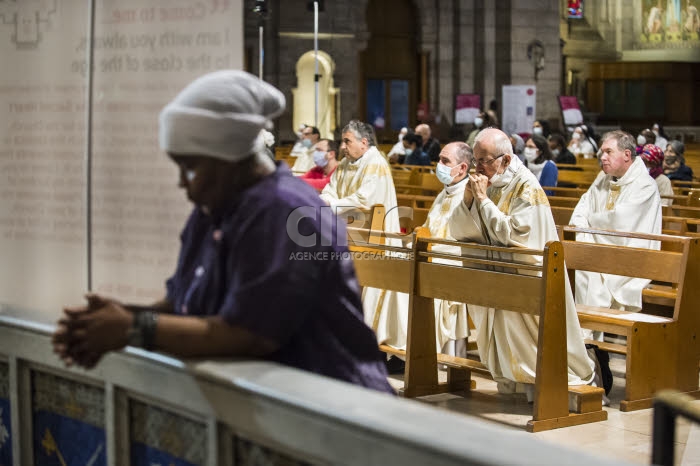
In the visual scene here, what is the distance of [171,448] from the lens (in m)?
2.49

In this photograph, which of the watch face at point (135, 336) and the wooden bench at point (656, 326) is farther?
the wooden bench at point (656, 326)

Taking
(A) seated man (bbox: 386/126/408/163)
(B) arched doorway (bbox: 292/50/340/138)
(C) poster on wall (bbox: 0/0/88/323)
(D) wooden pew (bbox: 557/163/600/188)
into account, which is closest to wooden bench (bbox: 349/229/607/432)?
(C) poster on wall (bbox: 0/0/88/323)

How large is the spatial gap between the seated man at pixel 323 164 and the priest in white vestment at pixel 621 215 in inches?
110

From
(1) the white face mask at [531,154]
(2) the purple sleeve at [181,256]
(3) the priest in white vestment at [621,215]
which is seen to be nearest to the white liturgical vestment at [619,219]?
(3) the priest in white vestment at [621,215]

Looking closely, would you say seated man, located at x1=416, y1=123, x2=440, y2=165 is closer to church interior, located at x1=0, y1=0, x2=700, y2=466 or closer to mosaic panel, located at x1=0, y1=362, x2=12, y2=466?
church interior, located at x1=0, y1=0, x2=700, y2=466

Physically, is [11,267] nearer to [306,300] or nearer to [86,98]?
[86,98]

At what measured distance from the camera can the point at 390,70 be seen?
27859 millimetres

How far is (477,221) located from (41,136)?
12.2 feet

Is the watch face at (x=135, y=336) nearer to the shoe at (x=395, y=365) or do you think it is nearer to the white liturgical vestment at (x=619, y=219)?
the shoe at (x=395, y=365)

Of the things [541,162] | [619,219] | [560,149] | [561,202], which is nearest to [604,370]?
[619,219]

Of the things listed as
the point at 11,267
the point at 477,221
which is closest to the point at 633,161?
the point at 477,221

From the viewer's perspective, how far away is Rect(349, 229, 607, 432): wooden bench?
5.84 meters

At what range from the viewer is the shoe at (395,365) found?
762 cm

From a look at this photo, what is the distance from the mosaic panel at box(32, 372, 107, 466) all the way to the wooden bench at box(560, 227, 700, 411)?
13.7 ft
